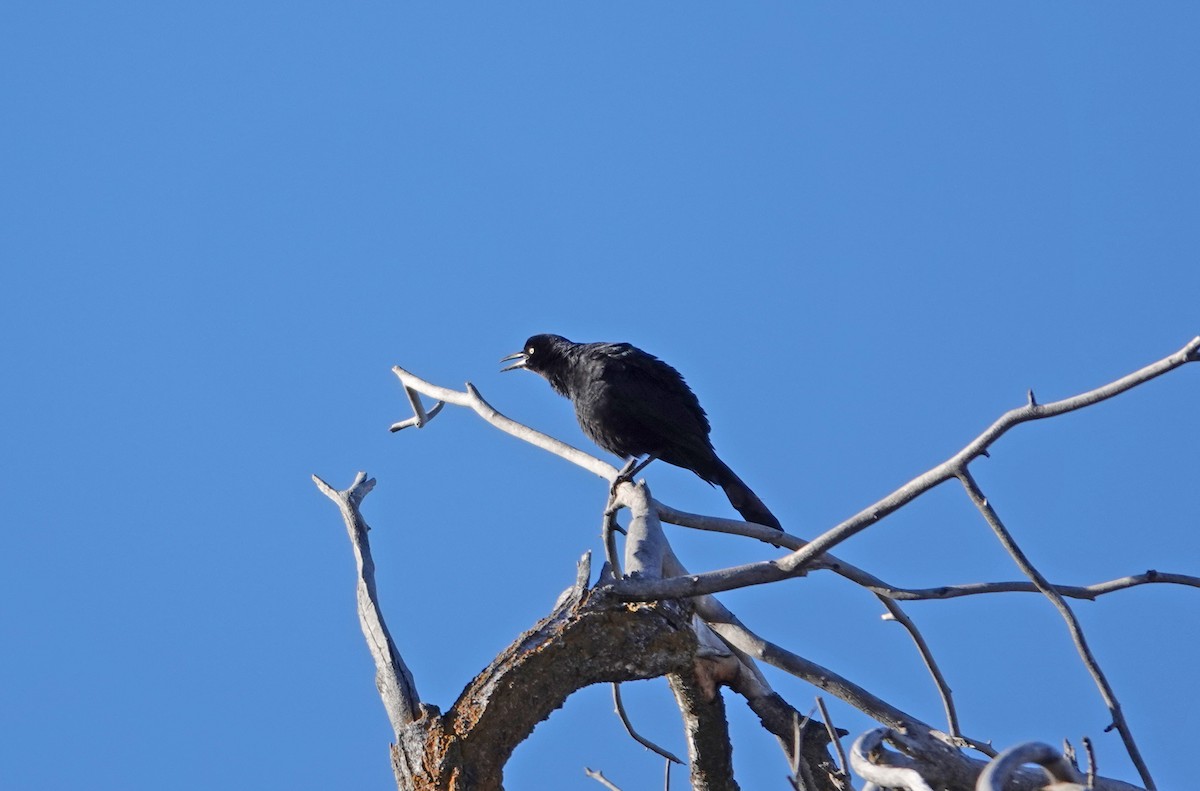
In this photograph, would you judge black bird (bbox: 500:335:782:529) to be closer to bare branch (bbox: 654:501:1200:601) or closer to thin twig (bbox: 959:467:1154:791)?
bare branch (bbox: 654:501:1200:601)

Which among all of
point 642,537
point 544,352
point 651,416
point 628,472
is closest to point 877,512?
point 642,537

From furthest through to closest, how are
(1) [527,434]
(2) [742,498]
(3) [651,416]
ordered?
(3) [651,416] → (2) [742,498] → (1) [527,434]

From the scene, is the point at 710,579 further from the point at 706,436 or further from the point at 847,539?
the point at 706,436

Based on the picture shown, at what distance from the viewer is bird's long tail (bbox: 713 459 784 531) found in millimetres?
6926

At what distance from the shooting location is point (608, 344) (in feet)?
27.2

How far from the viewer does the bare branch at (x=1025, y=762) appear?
2549 millimetres

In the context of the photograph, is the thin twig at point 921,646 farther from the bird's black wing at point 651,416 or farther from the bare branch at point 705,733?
the bird's black wing at point 651,416

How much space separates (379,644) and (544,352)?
445 centimetres

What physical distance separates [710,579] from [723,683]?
932 millimetres

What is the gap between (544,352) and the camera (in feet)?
28.8

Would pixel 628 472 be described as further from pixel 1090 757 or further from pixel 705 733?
pixel 1090 757

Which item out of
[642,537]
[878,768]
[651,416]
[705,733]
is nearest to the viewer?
[878,768]

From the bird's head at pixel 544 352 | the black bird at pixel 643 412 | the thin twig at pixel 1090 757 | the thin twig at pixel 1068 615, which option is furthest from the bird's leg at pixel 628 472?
the thin twig at pixel 1090 757

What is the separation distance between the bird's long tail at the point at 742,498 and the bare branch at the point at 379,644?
2302 millimetres
